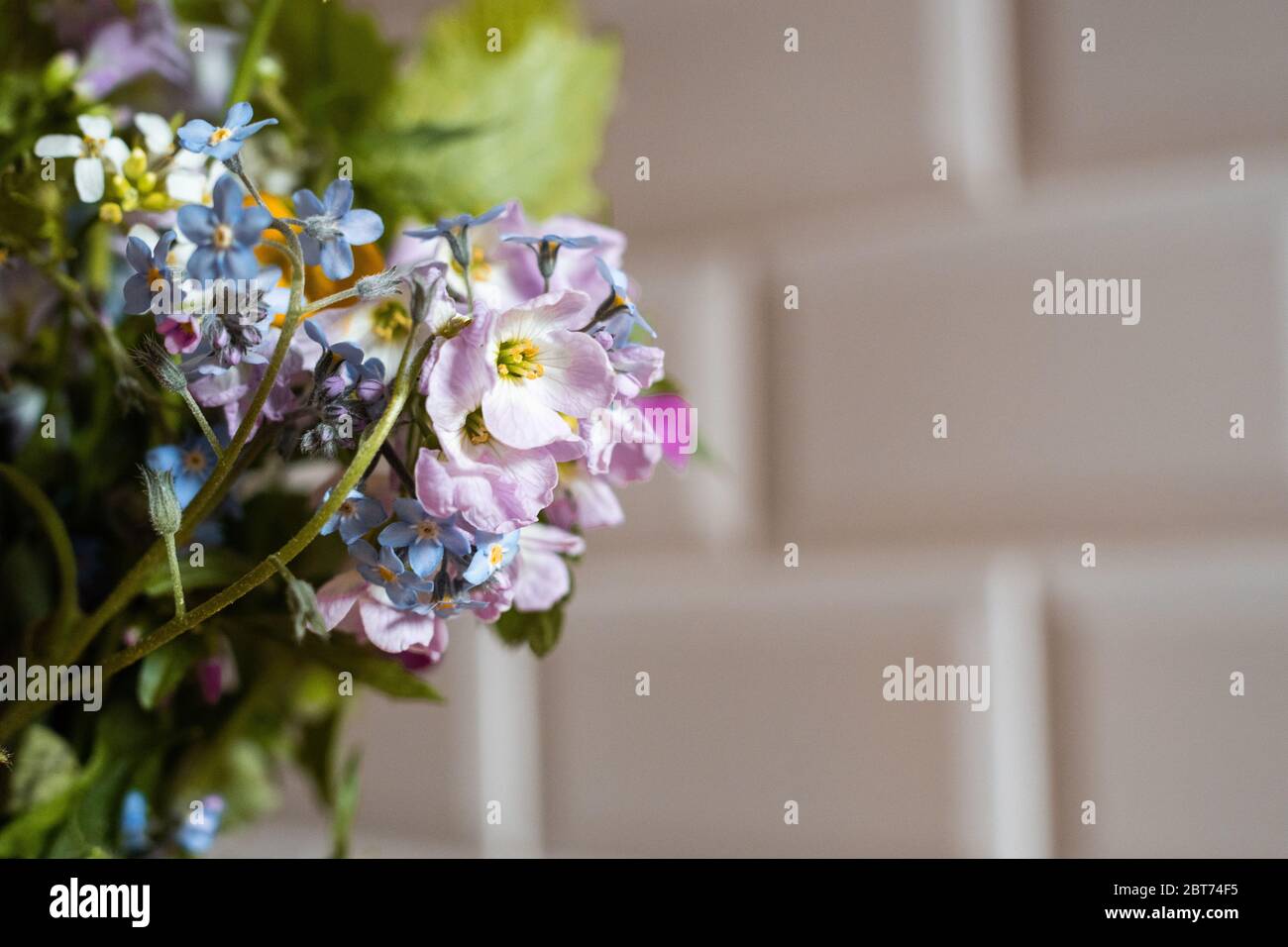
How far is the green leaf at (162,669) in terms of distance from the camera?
29 cm

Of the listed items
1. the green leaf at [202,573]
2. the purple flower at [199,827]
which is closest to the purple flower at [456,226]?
the green leaf at [202,573]

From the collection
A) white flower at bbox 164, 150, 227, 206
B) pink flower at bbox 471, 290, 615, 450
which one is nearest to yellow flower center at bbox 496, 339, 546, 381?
pink flower at bbox 471, 290, 615, 450

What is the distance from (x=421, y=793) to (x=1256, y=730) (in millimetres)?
396

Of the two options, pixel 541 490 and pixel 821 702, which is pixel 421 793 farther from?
pixel 541 490

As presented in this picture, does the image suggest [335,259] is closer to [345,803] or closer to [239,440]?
[239,440]

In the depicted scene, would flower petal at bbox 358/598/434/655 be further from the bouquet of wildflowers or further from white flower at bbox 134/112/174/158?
white flower at bbox 134/112/174/158

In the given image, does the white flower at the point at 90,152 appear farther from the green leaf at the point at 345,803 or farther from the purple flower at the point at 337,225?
the green leaf at the point at 345,803

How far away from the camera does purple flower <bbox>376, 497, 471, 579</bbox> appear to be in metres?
0.24

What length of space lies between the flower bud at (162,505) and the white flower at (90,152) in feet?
0.31

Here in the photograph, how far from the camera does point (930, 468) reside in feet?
1.55

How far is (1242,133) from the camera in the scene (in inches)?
16.5
